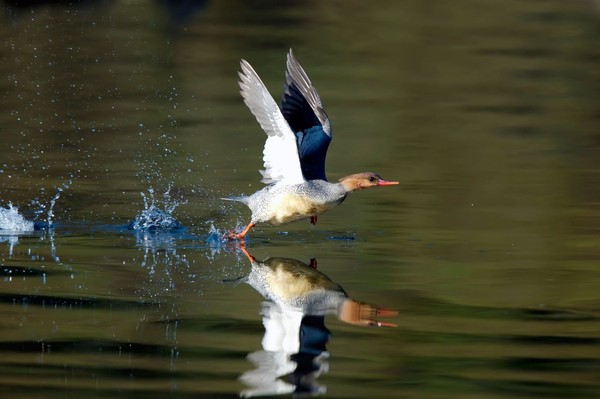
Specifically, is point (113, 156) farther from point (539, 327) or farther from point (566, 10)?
point (566, 10)

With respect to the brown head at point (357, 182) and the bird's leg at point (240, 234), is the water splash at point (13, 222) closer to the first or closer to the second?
the bird's leg at point (240, 234)

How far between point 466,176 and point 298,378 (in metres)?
6.63

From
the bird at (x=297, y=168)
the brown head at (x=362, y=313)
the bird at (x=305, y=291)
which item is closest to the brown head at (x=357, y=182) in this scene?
the bird at (x=297, y=168)

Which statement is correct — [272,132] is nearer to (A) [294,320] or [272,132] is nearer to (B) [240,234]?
(B) [240,234]

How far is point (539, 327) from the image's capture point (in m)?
6.96

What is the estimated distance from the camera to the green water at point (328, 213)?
614 centimetres

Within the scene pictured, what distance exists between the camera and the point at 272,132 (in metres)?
9.16

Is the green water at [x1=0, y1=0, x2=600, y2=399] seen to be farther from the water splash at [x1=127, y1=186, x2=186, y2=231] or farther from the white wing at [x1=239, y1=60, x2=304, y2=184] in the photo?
the white wing at [x1=239, y1=60, x2=304, y2=184]

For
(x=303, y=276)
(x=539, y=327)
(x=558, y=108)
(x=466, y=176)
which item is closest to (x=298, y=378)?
(x=539, y=327)

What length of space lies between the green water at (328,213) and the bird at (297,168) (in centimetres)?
26

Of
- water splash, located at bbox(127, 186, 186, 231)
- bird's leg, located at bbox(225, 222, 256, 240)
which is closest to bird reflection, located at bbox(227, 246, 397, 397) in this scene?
bird's leg, located at bbox(225, 222, 256, 240)

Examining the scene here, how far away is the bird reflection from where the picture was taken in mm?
5789

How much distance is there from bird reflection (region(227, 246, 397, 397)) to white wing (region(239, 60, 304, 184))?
2.47 ft

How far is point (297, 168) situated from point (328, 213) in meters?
1.30
